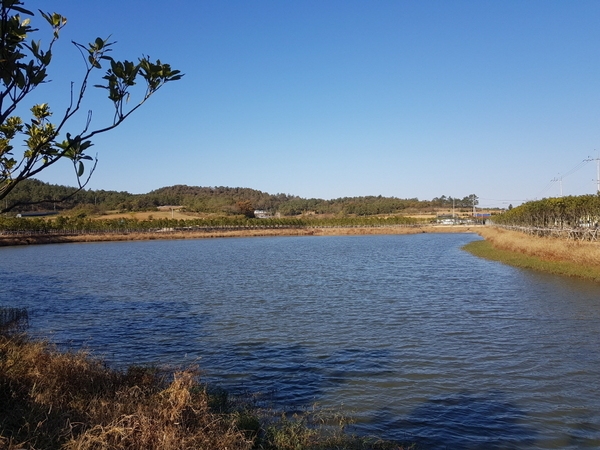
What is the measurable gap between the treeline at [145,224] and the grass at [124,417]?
341ft

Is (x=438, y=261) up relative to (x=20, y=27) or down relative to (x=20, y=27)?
down

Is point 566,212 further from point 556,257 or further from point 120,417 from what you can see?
point 120,417

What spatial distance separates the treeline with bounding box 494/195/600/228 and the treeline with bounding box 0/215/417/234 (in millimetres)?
90721

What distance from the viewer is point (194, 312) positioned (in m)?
21.5

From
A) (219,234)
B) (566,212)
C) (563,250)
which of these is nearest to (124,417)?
(563,250)

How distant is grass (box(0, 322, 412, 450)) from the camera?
18.1ft

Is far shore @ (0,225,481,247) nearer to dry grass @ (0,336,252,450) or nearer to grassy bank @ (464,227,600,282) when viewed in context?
grassy bank @ (464,227,600,282)

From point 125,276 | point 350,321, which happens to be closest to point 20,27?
point 350,321

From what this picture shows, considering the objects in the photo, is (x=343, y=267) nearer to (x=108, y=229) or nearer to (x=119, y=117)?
(x=119, y=117)

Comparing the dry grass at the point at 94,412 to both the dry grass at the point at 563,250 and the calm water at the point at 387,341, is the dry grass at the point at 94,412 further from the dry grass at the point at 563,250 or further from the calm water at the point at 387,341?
the dry grass at the point at 563,250

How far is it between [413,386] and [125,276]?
97.8ft

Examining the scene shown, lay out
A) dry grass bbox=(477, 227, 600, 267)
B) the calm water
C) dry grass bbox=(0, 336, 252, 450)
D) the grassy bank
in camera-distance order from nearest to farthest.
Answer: dry grass bbox=(0, 336, 252, 450), the calm water, the grassy bank, dry grass bbox=(477, 227, 600, 267)

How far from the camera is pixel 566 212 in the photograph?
42156mm

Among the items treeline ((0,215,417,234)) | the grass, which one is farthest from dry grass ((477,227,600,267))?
treeline ((0,215,417,234))
